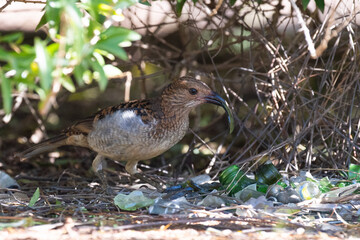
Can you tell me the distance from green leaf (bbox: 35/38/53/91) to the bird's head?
2.45m

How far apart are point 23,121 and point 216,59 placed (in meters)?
2.61

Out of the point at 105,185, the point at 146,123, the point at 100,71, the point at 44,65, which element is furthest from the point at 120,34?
the point at 105,185

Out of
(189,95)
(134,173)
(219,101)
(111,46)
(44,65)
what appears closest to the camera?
(44,65)

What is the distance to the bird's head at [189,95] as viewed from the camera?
4672mm

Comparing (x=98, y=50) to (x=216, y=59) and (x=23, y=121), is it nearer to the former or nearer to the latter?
(x=216, y=59)

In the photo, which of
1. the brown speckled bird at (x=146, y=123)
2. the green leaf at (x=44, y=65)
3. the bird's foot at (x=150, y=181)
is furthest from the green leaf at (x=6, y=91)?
the bird's foot at (x=150, y=181)

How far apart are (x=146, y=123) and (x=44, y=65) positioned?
225 centimetres

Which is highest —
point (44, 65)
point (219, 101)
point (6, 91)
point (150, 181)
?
point (44, 65)

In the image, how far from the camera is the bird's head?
15.3 feet

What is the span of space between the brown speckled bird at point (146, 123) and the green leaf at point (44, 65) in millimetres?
2179

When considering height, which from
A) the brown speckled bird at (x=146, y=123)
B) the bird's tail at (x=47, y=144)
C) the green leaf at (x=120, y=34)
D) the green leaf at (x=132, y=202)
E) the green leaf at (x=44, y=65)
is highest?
the green leaf at (x=120, y=34)

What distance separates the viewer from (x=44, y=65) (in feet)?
7.51

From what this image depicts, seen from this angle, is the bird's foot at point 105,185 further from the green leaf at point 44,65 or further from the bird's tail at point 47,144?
the green leaf at point 44,65

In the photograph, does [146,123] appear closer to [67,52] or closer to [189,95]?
[189,95]
